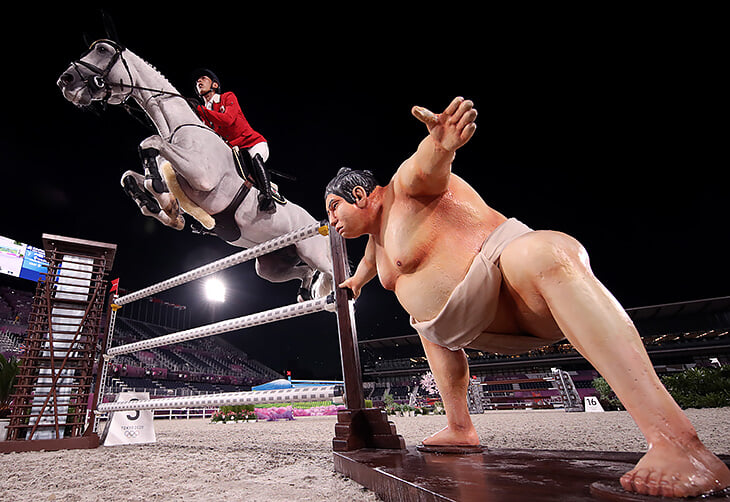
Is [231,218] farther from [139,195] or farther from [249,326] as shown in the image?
[249,326]

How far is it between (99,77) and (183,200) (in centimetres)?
116

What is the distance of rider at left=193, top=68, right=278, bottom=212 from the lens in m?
2.89

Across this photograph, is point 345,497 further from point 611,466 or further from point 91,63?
point 91,63

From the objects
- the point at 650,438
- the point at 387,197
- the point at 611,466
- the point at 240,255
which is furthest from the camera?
the point at 240,255

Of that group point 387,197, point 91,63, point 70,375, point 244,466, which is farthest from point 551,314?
point 91,63

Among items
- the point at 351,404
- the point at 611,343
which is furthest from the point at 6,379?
the point at 611,343

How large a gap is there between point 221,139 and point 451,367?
2825 millimetres

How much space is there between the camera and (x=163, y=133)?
285 cm

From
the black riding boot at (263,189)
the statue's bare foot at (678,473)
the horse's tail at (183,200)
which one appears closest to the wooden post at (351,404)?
the statue's bare foot at (678,473)

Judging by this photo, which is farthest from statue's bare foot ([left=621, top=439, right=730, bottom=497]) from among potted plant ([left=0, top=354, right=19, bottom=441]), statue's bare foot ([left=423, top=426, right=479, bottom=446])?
potted plant ([left=0, top=354, right=19, bottom=441])

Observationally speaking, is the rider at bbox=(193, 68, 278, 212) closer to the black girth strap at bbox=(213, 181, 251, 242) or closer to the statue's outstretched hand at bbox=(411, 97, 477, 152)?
the black girth strap at bbox=(213, 181, 251, 242)

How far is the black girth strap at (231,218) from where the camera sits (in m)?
2.82

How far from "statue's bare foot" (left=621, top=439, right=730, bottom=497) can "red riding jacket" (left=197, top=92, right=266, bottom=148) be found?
10.8 feet

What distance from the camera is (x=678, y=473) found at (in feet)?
1.36
